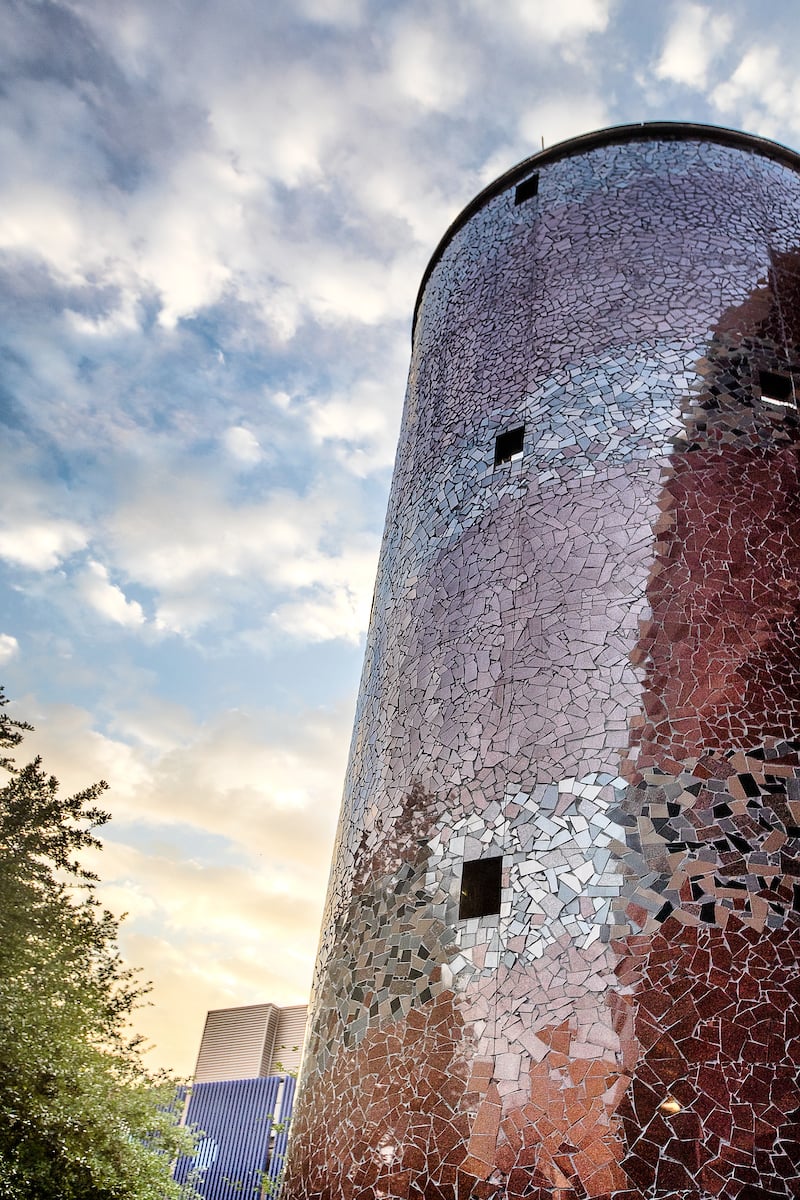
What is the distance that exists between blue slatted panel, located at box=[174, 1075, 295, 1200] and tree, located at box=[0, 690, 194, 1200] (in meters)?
27.7

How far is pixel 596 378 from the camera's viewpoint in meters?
6.94

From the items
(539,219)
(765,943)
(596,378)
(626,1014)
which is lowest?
(626,1014)

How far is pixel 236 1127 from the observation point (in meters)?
40.0

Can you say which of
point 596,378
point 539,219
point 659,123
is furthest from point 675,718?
point 659,123

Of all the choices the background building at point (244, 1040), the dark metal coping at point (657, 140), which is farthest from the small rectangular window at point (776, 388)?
the background building at point (244, 1040)

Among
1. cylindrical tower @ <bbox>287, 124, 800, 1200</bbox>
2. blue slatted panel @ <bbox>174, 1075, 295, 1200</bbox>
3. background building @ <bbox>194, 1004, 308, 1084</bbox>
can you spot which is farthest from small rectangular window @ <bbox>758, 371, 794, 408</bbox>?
background building @ <bbox>194, 1004, 308, 1084</bbox>

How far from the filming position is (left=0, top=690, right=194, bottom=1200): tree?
378 inches

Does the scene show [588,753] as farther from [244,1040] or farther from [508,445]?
[244,1040]

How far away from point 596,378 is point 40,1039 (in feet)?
28.9

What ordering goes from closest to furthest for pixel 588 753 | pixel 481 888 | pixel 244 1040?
pixel 481 888 < pixel 588 753 < pixel 244 1040

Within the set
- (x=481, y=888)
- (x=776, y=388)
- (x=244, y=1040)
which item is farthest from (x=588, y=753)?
(x=244, y=1040)

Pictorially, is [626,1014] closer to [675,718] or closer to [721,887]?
[721,887]

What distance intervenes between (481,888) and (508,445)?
3.38 meters

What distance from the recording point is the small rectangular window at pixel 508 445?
22.9 feet
